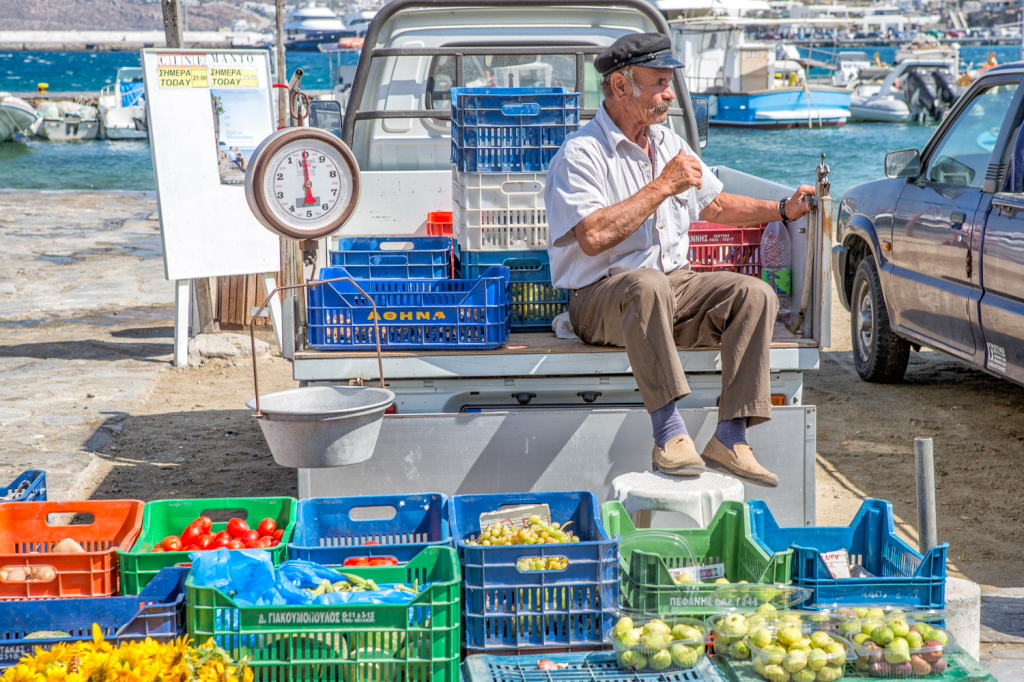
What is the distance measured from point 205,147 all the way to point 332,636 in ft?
18.6

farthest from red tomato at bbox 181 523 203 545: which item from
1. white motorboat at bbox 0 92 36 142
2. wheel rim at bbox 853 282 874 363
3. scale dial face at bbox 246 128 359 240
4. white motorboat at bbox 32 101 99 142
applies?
white motorboat at bbox 32 101 99 142

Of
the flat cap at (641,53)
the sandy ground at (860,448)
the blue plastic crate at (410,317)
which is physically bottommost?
the sandy ground at (860,448)

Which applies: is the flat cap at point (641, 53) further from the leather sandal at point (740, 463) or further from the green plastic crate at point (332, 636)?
the green plastic crate at point (332, 636)

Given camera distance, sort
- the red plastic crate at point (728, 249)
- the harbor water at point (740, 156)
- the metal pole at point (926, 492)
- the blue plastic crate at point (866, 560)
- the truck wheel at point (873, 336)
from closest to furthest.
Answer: the blue plastic crate at point (866, 560) → the metal pole at point (926, 492) → the red plastic crate at point (728, 249) → the truck wheel at point (873, 336) → the harbor water at point (740, 156)

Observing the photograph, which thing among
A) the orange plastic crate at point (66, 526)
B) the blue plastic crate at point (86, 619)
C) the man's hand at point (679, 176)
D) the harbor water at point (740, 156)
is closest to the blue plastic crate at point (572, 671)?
the blue plastic crate at point (86, 619)

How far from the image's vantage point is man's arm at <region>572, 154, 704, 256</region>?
400 cm

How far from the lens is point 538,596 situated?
9.99 feet

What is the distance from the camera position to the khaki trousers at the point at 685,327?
392cm

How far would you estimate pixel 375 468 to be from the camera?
4090 millimetres

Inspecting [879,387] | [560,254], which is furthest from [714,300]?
[879,387]

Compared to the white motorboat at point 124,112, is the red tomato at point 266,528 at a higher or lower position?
lower

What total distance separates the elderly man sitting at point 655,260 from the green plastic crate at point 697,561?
0.37m

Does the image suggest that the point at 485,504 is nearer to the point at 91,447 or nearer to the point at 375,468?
the point at 375,468

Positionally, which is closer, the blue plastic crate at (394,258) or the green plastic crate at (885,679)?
the green plastic crate at (885,679)
